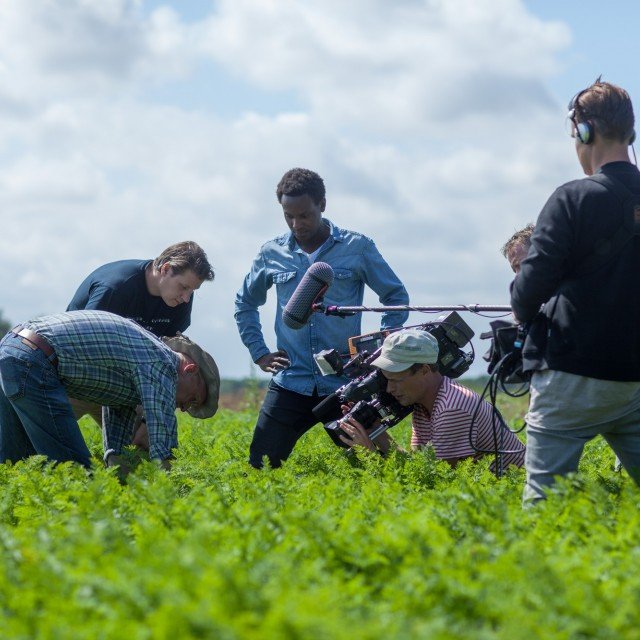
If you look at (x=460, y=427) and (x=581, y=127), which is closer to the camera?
(x=581, y=127)

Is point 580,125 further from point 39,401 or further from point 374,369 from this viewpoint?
point 39,401

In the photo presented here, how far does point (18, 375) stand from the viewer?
743 centimetres

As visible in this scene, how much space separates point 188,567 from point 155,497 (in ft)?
6.62

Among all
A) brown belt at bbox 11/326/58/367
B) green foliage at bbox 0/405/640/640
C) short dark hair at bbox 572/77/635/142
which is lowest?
green foliage at bbox 0/405/640/640

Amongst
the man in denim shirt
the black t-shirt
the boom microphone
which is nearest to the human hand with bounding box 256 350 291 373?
the man in denim shirt

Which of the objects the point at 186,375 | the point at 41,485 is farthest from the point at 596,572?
the point at 186,375

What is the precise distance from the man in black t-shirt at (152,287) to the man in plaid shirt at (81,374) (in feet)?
2.30

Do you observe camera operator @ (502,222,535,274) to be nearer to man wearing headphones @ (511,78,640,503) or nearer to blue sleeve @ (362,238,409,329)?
blue sleeve @ (362,238,409,329)

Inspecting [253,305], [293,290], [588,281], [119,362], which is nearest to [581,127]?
[588,281]

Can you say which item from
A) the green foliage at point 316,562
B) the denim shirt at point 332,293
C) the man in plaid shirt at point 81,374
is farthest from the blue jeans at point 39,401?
the denim shirt at point 332,293

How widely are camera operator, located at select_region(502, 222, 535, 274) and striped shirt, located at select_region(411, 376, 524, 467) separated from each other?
35.3 inches

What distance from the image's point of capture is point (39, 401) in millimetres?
7457

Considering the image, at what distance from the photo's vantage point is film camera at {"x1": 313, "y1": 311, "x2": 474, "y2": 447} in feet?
25.0

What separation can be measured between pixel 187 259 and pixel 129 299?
0.56 m
